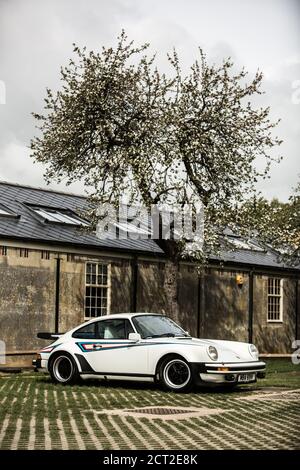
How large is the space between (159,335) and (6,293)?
690cm

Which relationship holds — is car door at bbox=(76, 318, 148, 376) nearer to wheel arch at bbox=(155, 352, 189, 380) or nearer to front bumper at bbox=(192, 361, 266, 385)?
wheel arch at bbox=(155, 352, 189, 380)

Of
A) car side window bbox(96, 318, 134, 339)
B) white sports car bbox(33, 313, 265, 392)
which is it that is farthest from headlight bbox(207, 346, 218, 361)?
car side window bbox(96, 318, 134, 339)

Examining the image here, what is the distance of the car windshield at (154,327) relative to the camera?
45.0 ft

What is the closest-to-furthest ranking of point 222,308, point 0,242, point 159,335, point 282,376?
point 159,335
point 282,376
point 0,242
point 222,308

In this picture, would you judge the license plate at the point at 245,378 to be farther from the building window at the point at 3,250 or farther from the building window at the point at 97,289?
the building window at the point at 97,289

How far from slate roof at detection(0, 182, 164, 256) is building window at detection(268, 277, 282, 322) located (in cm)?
647

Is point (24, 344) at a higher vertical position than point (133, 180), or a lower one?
lower

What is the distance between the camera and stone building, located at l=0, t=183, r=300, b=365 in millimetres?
20016

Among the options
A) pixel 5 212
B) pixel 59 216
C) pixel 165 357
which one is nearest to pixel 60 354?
pixel 165 357

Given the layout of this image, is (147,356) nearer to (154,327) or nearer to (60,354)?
(154,327)

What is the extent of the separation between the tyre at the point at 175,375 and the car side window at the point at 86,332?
162 centimetres

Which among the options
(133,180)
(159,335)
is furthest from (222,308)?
(159,335)
